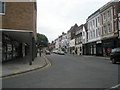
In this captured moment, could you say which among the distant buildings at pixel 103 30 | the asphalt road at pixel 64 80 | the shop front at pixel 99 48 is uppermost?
the distant buildings at pixel 103 30

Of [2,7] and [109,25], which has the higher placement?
[109,25]

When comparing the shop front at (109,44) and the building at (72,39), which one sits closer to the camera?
the shop front at (109,44)

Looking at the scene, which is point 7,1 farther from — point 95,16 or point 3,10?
point 95,16

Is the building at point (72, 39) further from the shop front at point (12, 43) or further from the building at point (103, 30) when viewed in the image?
the shop front at point (12, 43)

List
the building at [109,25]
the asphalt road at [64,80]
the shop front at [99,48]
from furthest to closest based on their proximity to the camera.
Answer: the shop front at [99,48] < the building at [109,25] < the asphalt road at [64,80]

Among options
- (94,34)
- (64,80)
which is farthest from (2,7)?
(94,34)

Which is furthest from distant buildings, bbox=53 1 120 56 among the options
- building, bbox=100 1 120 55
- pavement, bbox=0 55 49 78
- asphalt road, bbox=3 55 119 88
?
asphalt road, bbox=3 55 119 88

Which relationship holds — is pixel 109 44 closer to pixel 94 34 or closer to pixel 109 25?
pixel 109 25

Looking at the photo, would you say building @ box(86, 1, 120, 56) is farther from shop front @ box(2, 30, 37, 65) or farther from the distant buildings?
shop front @ box(2, 30, 37, 65)

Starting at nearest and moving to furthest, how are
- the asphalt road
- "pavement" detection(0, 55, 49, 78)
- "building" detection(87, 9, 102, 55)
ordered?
the asphalt road < "pavement" detection(0, 55, 49, 78) < "building" detection(87, 9, 102, 55)

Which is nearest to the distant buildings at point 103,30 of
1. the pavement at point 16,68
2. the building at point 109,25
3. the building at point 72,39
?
the building at point 109,25

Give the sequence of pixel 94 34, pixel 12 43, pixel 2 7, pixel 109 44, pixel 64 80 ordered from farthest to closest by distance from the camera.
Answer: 1. pixel 94 34
2. pixel 109 44
3. pixel 12 43
4. pixel 2 7
5. pixel 64 80

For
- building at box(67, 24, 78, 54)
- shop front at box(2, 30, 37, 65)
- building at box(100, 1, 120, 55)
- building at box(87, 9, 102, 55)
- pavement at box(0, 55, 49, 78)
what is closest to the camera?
pavement at box(0, 55, 49, 78)

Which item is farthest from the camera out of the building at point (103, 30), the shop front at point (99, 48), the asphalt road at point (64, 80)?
the shop front at point (99, 48)
